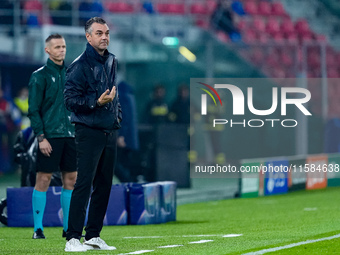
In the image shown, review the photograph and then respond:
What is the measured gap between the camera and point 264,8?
25609mm

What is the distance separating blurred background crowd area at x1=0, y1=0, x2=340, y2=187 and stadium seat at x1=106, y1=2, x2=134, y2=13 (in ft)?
6.72

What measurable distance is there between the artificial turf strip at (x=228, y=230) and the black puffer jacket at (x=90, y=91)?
39.3 inches

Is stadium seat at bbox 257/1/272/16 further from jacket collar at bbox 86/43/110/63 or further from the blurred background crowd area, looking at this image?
jacket collar at bbox 86/43/110/63

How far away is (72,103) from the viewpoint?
6691 millimetres

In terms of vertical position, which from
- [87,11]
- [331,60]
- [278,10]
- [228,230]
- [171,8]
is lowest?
[228,230]

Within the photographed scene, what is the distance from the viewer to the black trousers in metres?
6.74

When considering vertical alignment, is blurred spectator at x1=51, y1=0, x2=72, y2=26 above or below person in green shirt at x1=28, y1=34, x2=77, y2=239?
above

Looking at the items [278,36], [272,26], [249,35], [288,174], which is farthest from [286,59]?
[272,26]

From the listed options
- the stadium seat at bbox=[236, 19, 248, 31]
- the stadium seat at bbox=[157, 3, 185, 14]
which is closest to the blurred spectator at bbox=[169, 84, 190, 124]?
the stadium seat at bbox=[157, 3, 185, 14]

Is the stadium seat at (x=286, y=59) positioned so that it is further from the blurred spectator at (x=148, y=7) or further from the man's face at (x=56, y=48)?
the man's face at (x=56, y=48)

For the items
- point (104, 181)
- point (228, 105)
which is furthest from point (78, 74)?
point (228, 105)

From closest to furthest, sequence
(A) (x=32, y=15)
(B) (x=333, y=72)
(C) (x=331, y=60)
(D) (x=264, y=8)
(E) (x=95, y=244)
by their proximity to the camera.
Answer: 1. (E) (x=95, y=244)
2. (A) (x=32, y=15)
3. (B) (x=333, y=72)
4. (C) (x=331, y=60)
5. (D) (x=264, y=8)

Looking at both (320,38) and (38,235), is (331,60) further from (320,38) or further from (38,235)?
(38,235)

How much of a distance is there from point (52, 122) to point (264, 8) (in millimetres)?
18254
